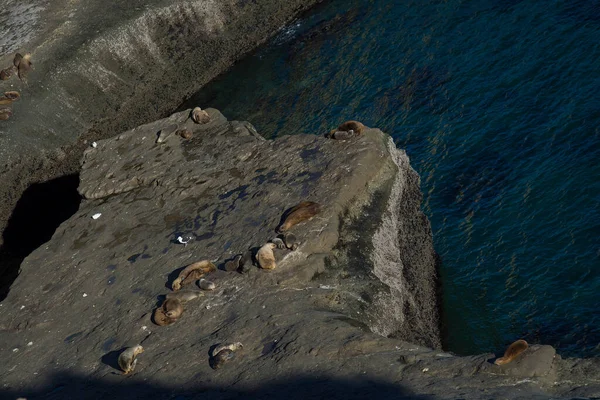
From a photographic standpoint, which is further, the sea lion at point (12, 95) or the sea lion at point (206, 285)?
the sea lion at point (12, 95)

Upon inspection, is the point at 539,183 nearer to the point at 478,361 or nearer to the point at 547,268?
the point at 547,268

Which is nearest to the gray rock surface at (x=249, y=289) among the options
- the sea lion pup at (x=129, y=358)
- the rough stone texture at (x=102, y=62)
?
the sea lion pup at (x=129, y=358)

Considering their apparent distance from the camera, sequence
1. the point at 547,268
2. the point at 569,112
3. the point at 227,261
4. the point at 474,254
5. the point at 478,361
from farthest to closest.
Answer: the point at 569,112 → the point at 474,254 → the point at 547,268 → the point at 227,261 → the point at 478,361

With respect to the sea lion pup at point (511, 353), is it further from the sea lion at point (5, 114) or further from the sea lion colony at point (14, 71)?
the sea lion colony at point (14, 71)

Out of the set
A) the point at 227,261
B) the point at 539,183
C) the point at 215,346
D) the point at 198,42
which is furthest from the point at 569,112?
the point at 198,42

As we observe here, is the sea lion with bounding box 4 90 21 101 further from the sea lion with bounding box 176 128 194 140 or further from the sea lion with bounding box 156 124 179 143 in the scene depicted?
the sea lion with bounding box 176 128 194 140

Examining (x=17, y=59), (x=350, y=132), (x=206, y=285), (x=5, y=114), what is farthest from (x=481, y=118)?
(x=17, y=59)
